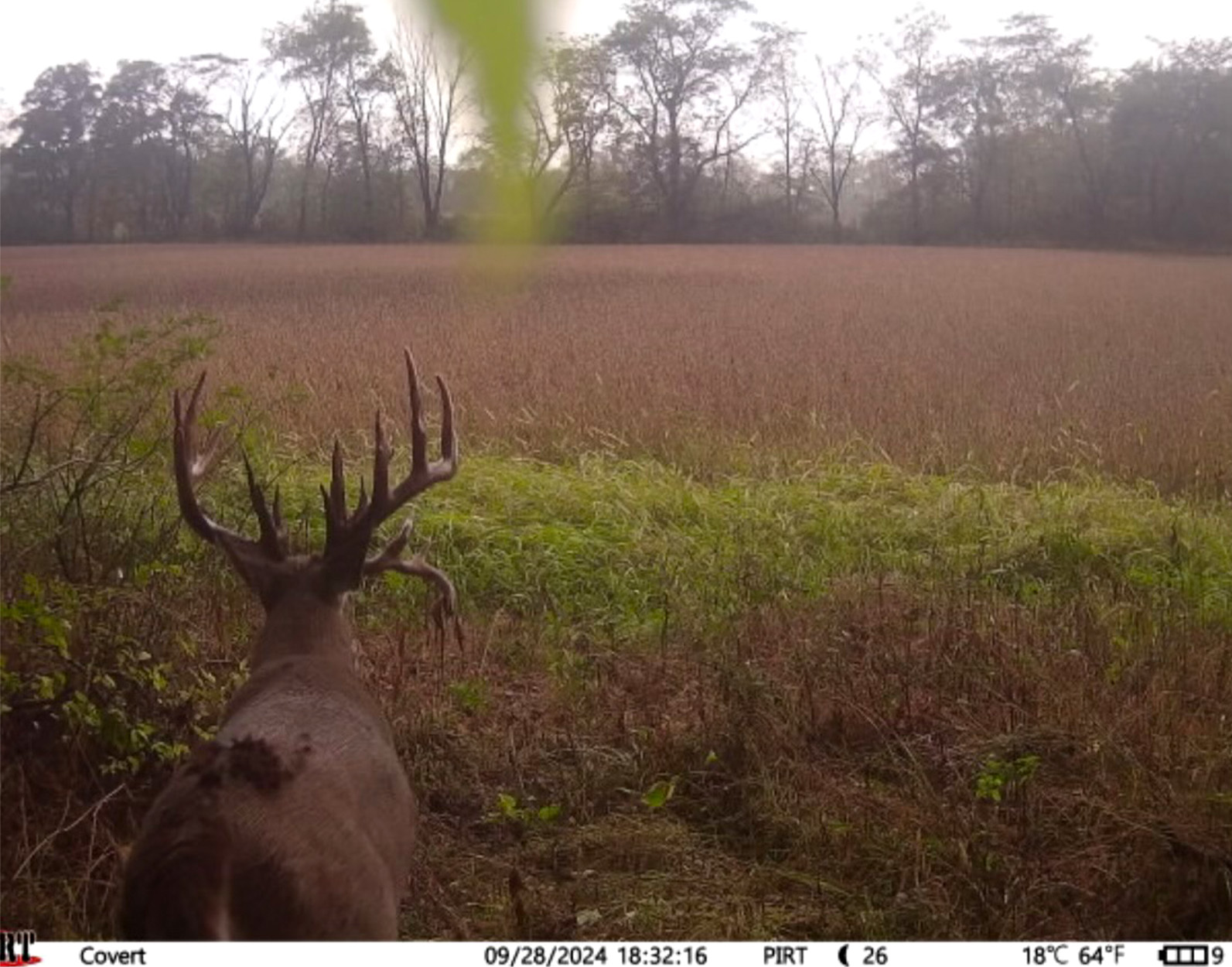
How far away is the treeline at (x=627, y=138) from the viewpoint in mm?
5562

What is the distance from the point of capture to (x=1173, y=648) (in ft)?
15.3

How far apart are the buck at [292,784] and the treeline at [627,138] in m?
2.27

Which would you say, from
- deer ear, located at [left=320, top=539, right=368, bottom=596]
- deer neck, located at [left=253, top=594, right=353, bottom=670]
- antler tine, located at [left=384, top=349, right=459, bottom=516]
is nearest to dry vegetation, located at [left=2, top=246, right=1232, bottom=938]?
deer neck, located at [left=253, top=594, right=353, bottom=670]

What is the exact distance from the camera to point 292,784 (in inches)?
102

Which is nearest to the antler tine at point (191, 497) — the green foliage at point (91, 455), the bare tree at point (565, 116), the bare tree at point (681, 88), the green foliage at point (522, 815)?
the green foliage at point (91, 455)

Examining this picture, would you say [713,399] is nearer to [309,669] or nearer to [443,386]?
[443,386]

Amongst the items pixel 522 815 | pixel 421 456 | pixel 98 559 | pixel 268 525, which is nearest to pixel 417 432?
pixel 421 456

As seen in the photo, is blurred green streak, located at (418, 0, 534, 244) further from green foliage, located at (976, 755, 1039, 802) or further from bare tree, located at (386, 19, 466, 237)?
green foliage, located at (976, 755, 1039, 802)

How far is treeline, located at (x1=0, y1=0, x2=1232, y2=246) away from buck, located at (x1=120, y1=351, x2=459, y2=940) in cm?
227

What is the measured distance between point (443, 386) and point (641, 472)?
128 inches

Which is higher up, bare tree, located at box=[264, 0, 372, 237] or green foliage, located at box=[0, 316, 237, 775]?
bare tree, located at box=[264, 0, 372, 237]

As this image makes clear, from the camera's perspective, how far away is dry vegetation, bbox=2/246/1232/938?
3723mm
